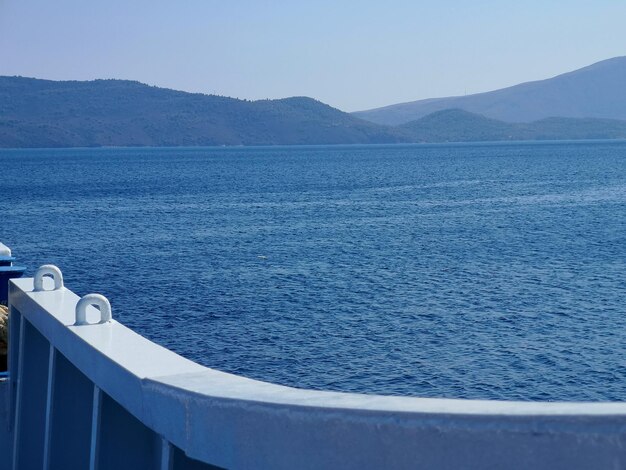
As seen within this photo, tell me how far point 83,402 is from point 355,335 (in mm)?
20755

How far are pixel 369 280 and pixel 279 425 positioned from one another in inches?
1277

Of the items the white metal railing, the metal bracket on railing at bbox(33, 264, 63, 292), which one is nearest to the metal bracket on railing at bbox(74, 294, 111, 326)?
the white metal railing

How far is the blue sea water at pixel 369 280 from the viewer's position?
20.9 meters

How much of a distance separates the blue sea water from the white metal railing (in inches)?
619

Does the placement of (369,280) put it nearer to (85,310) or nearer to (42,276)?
(42,276)

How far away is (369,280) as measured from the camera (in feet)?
112

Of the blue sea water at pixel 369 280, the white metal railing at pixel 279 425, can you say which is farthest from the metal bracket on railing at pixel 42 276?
the blue sea water at pixel 369 280

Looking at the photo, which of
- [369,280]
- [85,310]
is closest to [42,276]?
[85,310]

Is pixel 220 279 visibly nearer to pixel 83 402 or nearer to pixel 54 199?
pixel 83 402

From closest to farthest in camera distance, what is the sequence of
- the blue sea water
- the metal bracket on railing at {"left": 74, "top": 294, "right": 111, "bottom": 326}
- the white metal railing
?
the white metal railing → the metal bracket on railing at {"left": 74, "top": 294, "right": 111, "bottom": 326} → the blue sea water

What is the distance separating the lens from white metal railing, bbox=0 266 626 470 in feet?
5.08

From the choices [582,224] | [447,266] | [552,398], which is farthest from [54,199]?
[552,398]

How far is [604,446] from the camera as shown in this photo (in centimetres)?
149

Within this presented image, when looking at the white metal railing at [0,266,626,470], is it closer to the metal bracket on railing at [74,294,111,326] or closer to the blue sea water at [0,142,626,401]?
the metal bracket on railing at [74,294,111,326]
